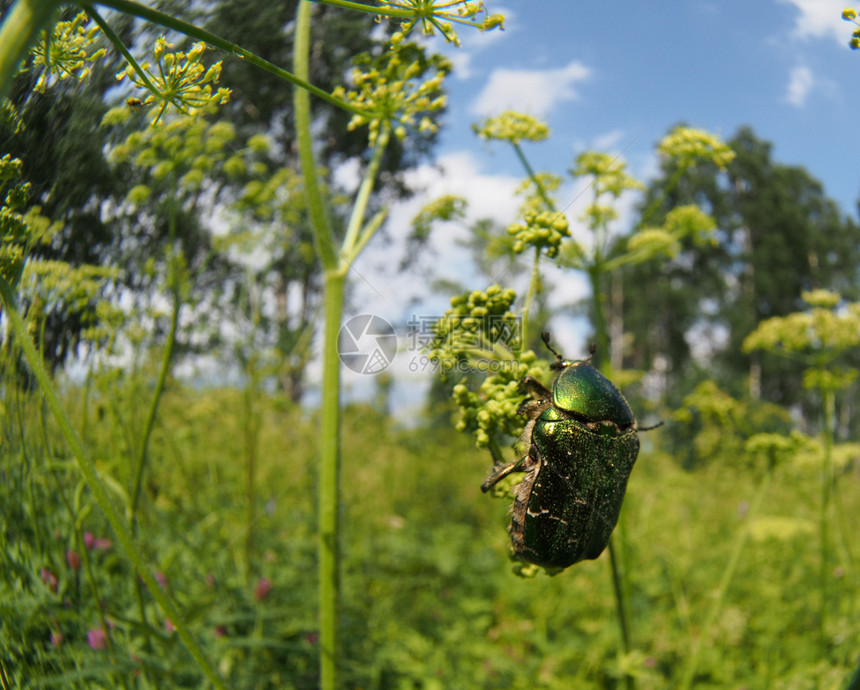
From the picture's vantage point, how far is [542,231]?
36.4 inches

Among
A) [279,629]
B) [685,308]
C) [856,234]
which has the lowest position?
[279,629]

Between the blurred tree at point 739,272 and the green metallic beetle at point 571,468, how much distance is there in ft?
4.96

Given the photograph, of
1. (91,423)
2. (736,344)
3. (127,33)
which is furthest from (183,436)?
(736,344)

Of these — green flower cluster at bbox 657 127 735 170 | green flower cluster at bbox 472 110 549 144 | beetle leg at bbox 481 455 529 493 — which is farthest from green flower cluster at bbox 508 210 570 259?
green flower cluster at bbox 657 127 735 170

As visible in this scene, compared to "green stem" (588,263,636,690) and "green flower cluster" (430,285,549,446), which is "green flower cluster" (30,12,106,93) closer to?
"green flower cluster" (430,285,549,446)

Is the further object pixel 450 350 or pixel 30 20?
pixel 450 350

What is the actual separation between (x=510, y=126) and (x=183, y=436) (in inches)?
68.9

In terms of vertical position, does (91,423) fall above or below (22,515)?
above

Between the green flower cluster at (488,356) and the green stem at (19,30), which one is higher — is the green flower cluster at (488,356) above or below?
below

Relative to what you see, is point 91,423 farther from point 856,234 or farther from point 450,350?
point 856,234

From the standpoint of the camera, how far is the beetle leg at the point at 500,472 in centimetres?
81

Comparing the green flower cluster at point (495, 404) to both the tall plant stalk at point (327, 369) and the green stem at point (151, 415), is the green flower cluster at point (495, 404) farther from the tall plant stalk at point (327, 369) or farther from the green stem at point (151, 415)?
the green stem at point (151, 415)

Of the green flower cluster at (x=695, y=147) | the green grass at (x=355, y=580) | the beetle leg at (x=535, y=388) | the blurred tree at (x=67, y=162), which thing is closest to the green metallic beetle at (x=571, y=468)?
the beetle leg at (x=535, y=388)

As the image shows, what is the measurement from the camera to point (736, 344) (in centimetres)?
1938
